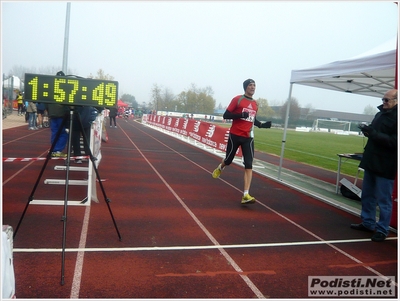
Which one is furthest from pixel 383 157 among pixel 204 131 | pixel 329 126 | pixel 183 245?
pixel 329 126

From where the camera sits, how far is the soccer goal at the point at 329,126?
6241 centimetres

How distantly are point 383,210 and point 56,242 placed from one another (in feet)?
13.8

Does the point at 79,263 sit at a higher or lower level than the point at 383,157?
lower

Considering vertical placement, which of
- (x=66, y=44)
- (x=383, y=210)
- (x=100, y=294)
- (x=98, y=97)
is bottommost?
(x=100, y=294)

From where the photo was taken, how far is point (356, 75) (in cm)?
805

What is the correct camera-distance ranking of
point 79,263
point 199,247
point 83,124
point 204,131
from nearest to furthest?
point 79,263
point 199,247
point 83,124
point 204,131

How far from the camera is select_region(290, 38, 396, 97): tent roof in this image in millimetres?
6195

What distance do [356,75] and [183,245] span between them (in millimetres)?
5813

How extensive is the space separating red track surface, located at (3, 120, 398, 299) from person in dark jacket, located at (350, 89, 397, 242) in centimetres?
41

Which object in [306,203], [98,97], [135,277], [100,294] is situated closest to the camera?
[100,294]

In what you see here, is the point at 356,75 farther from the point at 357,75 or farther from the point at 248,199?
the point at 248,199

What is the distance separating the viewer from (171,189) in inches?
293

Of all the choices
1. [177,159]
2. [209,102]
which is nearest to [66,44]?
[177,159]

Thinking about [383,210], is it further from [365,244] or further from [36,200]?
[36,200]
